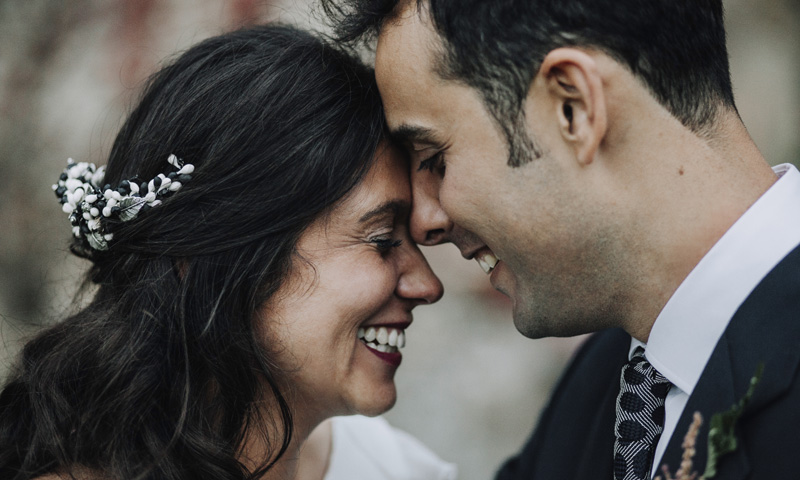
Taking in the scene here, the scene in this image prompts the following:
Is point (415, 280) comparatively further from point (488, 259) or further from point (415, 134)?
point (415, 134)

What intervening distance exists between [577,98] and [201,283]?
1246 mm

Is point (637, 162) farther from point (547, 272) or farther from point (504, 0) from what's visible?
point (504, 0)

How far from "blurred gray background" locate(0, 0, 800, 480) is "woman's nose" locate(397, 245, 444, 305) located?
168 cm

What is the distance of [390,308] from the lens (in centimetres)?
246

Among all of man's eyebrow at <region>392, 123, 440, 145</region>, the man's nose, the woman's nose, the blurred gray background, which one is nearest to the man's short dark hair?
man's eyebrow at <region>392, 123, 440, 145</region>

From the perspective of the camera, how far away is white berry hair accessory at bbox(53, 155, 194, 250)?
2219 mm

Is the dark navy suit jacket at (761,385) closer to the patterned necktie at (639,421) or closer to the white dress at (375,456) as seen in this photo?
the patterned necktie at (639,421)

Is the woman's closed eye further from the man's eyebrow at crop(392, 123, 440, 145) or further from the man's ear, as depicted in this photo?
the man's ear

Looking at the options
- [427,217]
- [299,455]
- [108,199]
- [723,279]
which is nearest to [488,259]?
[427,217]

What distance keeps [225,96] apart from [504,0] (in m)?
0.92

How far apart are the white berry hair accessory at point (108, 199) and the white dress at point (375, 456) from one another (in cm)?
134

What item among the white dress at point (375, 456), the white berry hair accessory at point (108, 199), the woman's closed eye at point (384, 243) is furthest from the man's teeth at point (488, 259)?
the white dress at point (375, 456)

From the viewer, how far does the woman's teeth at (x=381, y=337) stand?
95.3 inches

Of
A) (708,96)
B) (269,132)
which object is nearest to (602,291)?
(708,96)
